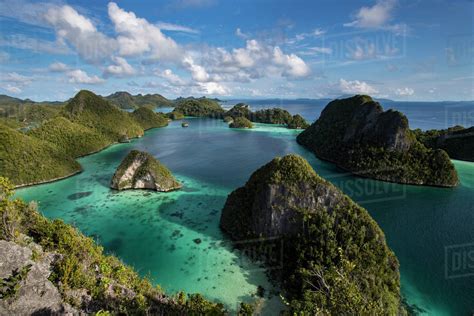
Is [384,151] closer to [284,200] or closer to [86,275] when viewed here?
[284,200]

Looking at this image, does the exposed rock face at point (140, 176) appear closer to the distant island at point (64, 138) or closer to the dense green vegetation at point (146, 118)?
the distant island at point (64, 138)

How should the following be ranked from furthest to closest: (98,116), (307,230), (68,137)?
(98,116) → (68,137) → (307,230)

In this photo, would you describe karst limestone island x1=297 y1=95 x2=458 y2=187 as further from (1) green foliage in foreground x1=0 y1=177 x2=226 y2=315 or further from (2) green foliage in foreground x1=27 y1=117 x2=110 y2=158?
(2) green foliage in foreground x1=27 y1=117 x2=110 y2=158

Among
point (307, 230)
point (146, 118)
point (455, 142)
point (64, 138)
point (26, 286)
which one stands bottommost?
point (307, 230)

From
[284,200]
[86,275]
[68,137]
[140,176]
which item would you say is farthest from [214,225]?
[68,137]

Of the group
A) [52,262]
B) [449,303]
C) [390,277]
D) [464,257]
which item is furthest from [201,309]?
[464,257]

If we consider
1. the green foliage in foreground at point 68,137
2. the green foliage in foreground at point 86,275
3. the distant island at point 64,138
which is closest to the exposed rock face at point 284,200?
the green foliage in foreground at point 86,275
